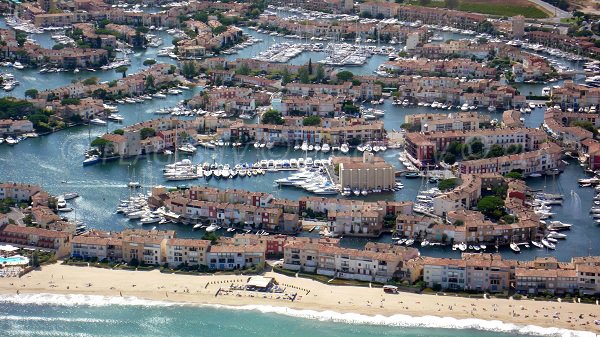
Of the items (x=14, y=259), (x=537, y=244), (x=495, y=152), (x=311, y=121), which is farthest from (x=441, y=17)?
(x=14, y=259)

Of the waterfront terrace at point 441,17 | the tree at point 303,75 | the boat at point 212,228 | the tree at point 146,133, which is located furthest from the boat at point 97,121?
the waterfront terrace at point 441,17

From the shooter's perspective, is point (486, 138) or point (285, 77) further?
point (285, 77)

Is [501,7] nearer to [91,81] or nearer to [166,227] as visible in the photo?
[91,81]

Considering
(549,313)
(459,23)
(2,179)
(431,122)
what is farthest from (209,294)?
(459,23)

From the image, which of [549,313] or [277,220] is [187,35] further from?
[549,313]

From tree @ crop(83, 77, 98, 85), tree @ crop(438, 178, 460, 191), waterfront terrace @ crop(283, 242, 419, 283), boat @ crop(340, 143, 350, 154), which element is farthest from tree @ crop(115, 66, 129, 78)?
waterfront terrace @ crop(283, 242, 419, 283)

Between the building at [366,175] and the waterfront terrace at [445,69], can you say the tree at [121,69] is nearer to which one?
the waterfront terrace at [445,69]
